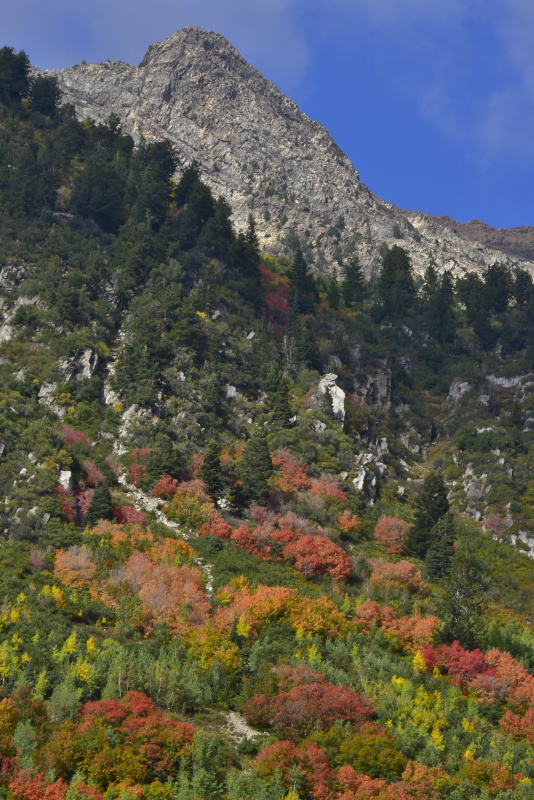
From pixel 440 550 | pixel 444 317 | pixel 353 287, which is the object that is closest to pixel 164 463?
pixel 440 550

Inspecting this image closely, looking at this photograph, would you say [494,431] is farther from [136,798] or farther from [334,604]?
[136,798]

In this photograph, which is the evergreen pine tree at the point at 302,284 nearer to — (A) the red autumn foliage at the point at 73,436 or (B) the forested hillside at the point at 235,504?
(B) the forested hillside at the point at 235,504

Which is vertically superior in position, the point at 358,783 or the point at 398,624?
the point at 398,624

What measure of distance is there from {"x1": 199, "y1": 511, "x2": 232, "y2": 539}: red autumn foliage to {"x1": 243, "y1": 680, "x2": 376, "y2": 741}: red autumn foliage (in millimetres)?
20887

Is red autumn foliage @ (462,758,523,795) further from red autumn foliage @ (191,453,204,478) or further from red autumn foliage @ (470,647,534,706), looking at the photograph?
red autumn foliage @ (191,453,204,478)

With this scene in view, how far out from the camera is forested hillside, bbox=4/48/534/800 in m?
40.7

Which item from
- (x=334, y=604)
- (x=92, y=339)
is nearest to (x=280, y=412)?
(x=92, y=339)

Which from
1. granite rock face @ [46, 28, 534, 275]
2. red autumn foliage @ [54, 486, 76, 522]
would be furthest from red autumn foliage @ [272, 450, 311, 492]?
granite rock face @ [46, 28, 534, 275]

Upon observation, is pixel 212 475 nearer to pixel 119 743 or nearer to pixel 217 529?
pixel 217 529

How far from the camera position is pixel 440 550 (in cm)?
6825

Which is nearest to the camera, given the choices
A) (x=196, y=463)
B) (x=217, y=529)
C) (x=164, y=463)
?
(x=217, y=529)

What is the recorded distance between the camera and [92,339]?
84938 mm

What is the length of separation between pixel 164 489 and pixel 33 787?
1319 inches

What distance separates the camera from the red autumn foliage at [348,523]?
70.4 metres
